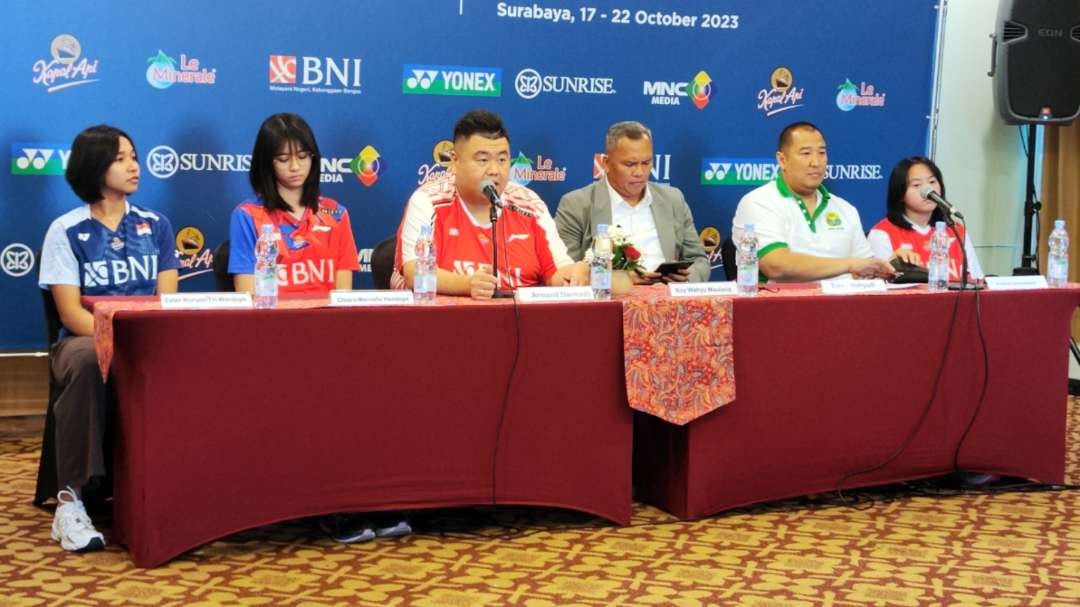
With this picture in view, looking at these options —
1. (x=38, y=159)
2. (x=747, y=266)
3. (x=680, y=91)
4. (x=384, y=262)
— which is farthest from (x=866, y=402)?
(x=38, y=159)

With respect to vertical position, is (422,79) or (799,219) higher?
(422,79)

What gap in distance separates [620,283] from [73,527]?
1.62 metres

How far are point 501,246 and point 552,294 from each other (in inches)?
21.9

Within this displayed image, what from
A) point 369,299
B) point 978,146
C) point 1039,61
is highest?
point 1039,61

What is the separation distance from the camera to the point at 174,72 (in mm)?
4555

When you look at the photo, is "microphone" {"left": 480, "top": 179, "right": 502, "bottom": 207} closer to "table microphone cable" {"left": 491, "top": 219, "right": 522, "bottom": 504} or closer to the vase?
"table microphone cable" {"left": 491, "top": 219, "right": 522, "bottom": 504}

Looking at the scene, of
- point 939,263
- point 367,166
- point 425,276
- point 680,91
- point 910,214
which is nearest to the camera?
point 425,276

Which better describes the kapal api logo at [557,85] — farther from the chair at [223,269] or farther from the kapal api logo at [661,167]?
the chair at [223,269]

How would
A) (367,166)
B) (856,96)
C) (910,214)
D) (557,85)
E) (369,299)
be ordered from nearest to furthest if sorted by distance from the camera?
(369,299) → (910,214) → (367,166) → (557,85) → (856,96)

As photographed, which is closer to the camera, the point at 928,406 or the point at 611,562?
the point at 611,562

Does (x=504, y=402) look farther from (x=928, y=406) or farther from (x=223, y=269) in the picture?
(x=928, y=406)

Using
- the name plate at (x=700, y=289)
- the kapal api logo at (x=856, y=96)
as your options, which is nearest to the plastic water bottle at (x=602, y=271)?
the name plate at (x=700, y=289)

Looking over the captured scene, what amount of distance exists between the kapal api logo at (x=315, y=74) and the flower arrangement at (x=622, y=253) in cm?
168

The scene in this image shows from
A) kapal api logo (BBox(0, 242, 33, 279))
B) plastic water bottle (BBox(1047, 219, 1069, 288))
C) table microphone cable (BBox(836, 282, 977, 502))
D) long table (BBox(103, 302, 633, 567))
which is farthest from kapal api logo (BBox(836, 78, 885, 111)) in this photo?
kapal api logo (BBox(0, 242, 33, 279))
